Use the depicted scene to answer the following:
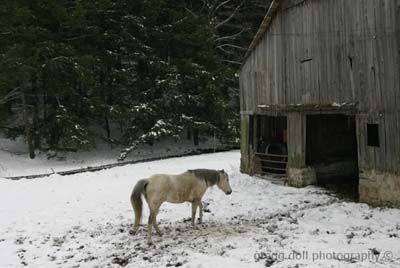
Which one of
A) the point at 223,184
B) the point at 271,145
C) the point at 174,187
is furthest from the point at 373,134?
the point at 174,187

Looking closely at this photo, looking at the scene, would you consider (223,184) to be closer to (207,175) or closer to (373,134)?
(207,175)

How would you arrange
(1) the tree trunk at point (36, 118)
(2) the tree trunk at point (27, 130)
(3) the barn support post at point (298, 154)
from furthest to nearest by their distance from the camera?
(1) the tree trunk at point (36, 118)
(2) the tree trunk at point (27, 130)
(3) the barn support post at point (298, 154)

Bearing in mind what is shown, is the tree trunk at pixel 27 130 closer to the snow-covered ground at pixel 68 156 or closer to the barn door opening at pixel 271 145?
the snow-covered ground at pixel 68 156

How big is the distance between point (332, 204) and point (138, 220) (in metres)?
5.78

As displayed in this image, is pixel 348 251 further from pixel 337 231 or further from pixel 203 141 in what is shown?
pixel 203 141

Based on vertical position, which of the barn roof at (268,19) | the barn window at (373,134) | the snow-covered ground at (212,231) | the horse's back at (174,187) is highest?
the barn roof at (268,19)

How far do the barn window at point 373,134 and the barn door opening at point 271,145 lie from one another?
4.22m

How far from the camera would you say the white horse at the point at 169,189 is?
10.1 meters

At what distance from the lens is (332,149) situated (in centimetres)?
1891

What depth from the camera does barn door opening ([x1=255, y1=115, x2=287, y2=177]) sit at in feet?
58.5

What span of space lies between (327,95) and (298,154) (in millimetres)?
2387

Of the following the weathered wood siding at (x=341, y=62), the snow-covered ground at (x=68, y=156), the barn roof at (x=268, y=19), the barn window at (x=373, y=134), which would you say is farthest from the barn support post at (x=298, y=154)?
the snow-covered ground at (x=68, y=156)

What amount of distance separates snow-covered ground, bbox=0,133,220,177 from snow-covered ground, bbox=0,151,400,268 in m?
8.36

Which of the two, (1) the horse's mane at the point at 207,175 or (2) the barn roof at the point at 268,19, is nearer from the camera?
(1) the horse's mane at the point at 207,175
